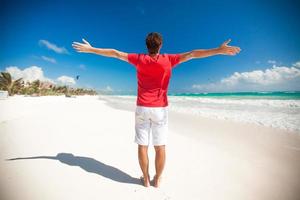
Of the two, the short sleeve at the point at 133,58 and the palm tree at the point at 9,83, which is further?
the palm tree at the point at 9,83

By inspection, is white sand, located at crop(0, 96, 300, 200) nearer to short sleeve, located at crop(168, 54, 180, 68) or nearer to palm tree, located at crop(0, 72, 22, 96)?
short sleeve, located at crop(168, 54, 180, 68)

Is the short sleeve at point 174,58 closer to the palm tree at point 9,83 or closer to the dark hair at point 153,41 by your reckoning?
the dark hair at point 153,41

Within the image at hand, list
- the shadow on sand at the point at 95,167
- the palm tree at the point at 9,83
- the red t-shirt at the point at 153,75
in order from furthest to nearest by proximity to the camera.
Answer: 1. the palm tree at the point at 9,83
2. the shadow on sand at the point at 95,167
3. the red t-shirt at the point at 153,75

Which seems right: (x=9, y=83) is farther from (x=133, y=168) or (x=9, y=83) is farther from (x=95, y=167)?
(x=133, y=168)

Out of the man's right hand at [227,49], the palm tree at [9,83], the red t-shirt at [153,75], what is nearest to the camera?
the man's right hand at [227,49]

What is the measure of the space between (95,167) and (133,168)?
1.85ft

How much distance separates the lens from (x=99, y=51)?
2312 mm

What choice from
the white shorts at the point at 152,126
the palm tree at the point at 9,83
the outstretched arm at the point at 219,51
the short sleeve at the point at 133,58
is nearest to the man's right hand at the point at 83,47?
the short sleeve at the point at 133,58

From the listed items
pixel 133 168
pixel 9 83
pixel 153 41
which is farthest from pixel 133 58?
pixel 9 83

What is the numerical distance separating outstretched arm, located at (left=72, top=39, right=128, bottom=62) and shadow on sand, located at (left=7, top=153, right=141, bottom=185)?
1.53m

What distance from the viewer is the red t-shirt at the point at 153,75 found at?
2.23 metres

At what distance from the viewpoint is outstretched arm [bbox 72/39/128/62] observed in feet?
7.51

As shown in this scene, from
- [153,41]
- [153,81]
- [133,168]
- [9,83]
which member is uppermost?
[9,83]

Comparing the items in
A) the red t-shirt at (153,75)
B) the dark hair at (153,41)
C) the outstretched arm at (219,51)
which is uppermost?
the dark hair at (153,41)
